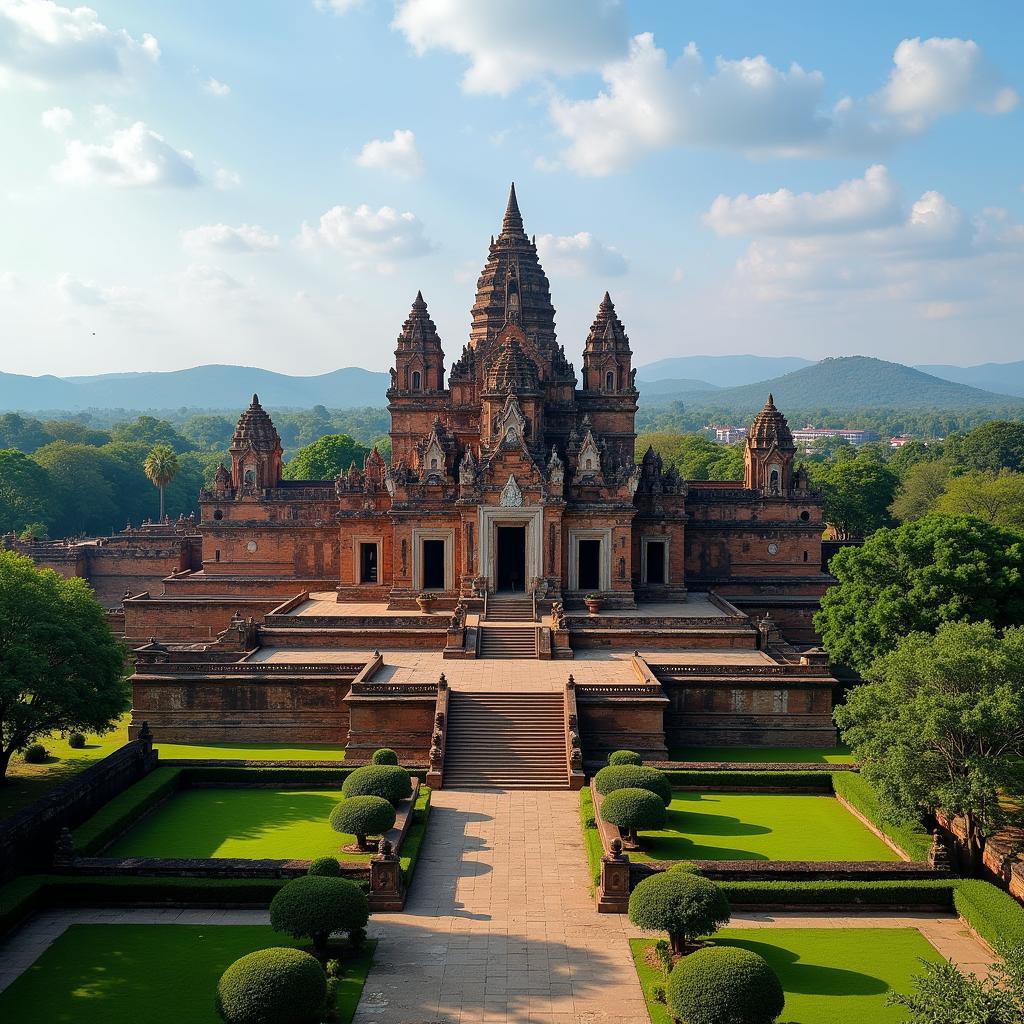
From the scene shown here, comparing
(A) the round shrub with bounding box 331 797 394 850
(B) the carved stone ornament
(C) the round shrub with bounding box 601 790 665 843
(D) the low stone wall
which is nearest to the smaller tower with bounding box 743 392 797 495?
(B) the carved stone ornament

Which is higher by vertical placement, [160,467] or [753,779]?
[160,467]

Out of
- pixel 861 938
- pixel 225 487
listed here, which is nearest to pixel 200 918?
pixel 861 938

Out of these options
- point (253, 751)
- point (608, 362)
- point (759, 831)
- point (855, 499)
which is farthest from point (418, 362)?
point (855, 499)

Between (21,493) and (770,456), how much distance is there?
60213 millimetres

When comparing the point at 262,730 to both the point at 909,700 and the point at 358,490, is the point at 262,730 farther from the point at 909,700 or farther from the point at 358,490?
the point at 909,700

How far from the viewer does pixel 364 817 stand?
81.1 ft

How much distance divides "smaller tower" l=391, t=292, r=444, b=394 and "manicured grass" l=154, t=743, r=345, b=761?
78.1 ft

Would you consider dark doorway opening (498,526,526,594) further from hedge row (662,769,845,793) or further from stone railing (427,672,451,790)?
hedge row (662,769,845,793)

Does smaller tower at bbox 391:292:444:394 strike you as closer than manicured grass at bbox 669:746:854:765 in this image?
No

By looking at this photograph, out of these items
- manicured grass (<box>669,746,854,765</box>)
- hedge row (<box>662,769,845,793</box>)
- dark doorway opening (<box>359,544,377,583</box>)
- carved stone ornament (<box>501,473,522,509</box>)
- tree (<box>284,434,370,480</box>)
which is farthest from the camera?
tree (<box>284,434,370,480</box>)

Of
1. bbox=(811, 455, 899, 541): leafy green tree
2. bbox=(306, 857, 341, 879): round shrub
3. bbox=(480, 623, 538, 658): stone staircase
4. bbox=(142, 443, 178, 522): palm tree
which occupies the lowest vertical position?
bbox=(306, 857, 341, 879): round shrub

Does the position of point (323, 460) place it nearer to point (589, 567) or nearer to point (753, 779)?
point (589, 567)

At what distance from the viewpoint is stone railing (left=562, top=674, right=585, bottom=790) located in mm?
30375

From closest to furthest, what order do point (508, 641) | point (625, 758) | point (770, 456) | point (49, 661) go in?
point (49, 661)
point (625, 758)
point (508, 641)
point (770, 456)
